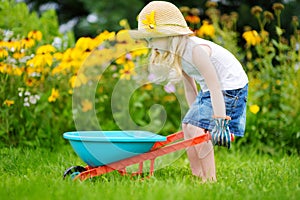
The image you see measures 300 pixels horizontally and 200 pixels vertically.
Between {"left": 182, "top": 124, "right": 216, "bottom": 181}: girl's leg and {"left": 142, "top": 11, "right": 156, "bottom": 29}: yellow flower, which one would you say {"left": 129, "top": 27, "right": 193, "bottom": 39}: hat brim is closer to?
{"left": 142, "top": 11, "right": 156, "bottom": 29}: yellow flower

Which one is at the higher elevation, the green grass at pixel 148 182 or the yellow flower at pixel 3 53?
the yellow flower at pixel 3 53

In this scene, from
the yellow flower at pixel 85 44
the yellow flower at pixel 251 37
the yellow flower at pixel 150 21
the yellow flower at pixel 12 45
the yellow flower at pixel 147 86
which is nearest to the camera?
the yellow flower at pixel 150 21

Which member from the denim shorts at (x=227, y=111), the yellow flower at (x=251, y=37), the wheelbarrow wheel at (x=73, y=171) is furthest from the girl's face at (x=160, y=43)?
the yellow flower at (x=251, y=37)

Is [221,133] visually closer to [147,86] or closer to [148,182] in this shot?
[148,182]

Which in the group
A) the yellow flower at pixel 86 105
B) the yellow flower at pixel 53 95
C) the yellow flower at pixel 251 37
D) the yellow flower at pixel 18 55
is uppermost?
the yellow flower at pixel 18 55

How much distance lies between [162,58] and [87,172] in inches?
28.8

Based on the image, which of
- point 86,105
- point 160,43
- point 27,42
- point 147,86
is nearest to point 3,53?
point 27,42

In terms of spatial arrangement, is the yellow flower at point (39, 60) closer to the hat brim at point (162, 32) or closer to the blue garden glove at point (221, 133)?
the hat brim at point (162, 32)

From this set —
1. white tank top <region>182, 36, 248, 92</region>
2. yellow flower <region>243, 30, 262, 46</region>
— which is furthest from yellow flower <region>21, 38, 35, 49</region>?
yellow flower <region>243, 30, 262, 46</region>

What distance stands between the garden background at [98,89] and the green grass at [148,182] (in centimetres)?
28

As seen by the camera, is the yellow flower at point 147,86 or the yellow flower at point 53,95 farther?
the yellow flower at point 147,86

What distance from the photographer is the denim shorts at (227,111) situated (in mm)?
2650

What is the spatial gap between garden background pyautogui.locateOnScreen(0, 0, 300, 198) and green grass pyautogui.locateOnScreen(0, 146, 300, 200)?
28 centimetres

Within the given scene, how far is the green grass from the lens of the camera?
2209 mm
